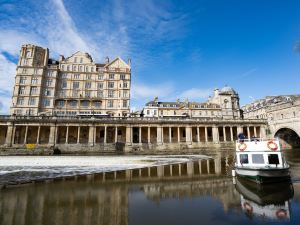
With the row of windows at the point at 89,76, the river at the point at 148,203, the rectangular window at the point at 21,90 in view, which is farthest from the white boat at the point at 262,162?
the rectangular window at the point at 21,90

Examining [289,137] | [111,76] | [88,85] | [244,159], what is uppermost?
[111,76]

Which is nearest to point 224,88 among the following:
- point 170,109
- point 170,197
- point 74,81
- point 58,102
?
point 170,109

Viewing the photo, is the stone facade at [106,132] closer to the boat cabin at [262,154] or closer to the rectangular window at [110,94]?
the rectangular window at [110,94]

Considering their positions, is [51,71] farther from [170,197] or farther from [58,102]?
[170,197]

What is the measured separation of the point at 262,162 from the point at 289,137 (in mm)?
55515

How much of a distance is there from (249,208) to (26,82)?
74.2 m

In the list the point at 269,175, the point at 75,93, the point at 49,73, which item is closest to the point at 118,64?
the point at 75,93

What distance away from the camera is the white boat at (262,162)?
1420cm

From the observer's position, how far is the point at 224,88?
90750 millimetres

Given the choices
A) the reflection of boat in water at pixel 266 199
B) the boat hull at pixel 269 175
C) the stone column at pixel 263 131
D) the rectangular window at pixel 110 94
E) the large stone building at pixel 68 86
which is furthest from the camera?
the rectangular window at pixel 110 94

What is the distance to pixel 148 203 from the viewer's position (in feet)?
35.2

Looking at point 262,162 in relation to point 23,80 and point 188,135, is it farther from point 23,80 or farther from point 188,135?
point 23,80

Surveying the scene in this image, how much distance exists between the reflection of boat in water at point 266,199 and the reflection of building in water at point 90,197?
2.43 ft

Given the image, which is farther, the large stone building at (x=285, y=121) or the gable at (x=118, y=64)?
the gable at (x=118, y=64)
